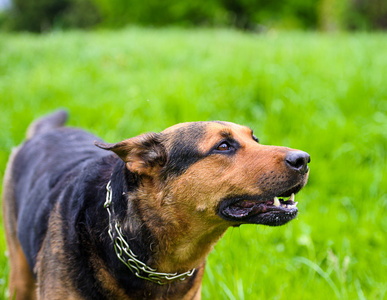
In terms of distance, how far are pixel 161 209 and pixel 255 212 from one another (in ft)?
1.89

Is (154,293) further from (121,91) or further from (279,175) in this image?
(121,91)

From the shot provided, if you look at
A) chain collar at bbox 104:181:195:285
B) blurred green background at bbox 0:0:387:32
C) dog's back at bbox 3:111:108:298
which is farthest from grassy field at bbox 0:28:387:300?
blurred green background at bbox 0:0:387:32

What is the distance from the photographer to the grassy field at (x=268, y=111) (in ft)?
12.0

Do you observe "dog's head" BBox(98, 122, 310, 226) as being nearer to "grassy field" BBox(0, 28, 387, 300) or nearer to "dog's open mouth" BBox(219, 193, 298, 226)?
"dog's open mouth" BBox(219, 193, 298, 226)

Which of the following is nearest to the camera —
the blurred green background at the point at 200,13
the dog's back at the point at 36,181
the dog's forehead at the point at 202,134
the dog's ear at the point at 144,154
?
the dog's ear at the point at 144,154

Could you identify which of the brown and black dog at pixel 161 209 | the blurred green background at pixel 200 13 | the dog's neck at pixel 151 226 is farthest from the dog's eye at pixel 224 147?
the blurred green background at pixel 200 13

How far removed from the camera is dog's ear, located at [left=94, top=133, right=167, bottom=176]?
2.50m

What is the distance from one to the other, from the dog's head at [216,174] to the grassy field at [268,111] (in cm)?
101

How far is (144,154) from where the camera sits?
261 centimetres

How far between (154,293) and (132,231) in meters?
0.43

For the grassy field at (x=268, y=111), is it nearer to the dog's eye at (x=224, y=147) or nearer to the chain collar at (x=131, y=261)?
the chain collar at (x=131, y=261)

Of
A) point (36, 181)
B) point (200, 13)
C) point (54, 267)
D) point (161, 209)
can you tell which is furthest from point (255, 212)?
point (200, 13)

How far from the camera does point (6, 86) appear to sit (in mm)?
7148

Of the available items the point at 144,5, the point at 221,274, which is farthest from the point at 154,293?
the point at 144,5
